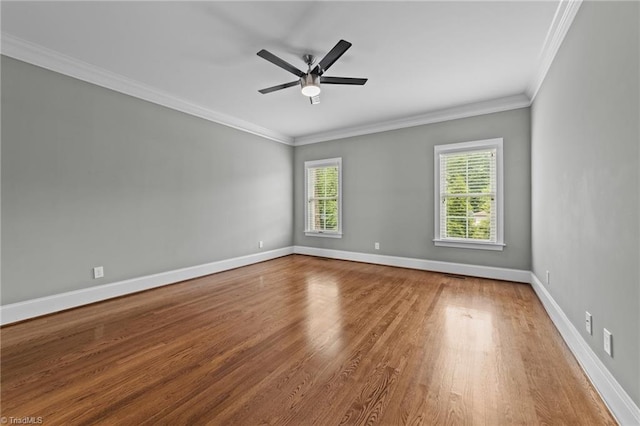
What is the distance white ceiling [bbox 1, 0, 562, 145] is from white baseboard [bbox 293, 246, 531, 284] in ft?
8.74

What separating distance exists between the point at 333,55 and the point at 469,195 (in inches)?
127

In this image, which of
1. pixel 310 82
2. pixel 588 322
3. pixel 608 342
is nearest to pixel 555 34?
pixel 310 82

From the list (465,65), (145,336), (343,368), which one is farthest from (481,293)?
(145,336)

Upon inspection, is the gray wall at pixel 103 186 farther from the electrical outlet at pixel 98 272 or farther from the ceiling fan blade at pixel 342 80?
the ceiling fan blade at pixel 342 80

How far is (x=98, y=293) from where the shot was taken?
127 inches

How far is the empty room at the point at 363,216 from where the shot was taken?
1.56 m

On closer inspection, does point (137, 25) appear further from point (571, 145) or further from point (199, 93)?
point (571, 145)

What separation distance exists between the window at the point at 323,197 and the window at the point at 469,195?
2.04 m

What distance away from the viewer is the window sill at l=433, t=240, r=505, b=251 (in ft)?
13.7

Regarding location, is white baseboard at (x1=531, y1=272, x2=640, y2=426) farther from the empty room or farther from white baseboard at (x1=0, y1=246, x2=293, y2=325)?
white baseboard at (x1=0, y1=246, x2=293, y2=325)

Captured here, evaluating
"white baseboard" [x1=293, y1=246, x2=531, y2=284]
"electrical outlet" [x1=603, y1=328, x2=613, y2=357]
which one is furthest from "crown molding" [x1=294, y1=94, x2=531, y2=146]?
"electrical outlet" [x1=603, y1=328, x2=613, y2=357]

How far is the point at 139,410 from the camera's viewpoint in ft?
4.91

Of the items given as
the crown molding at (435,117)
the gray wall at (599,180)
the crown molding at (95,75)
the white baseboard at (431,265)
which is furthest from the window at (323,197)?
the gray wall at (599,180)

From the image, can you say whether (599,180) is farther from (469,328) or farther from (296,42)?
(296,42)
